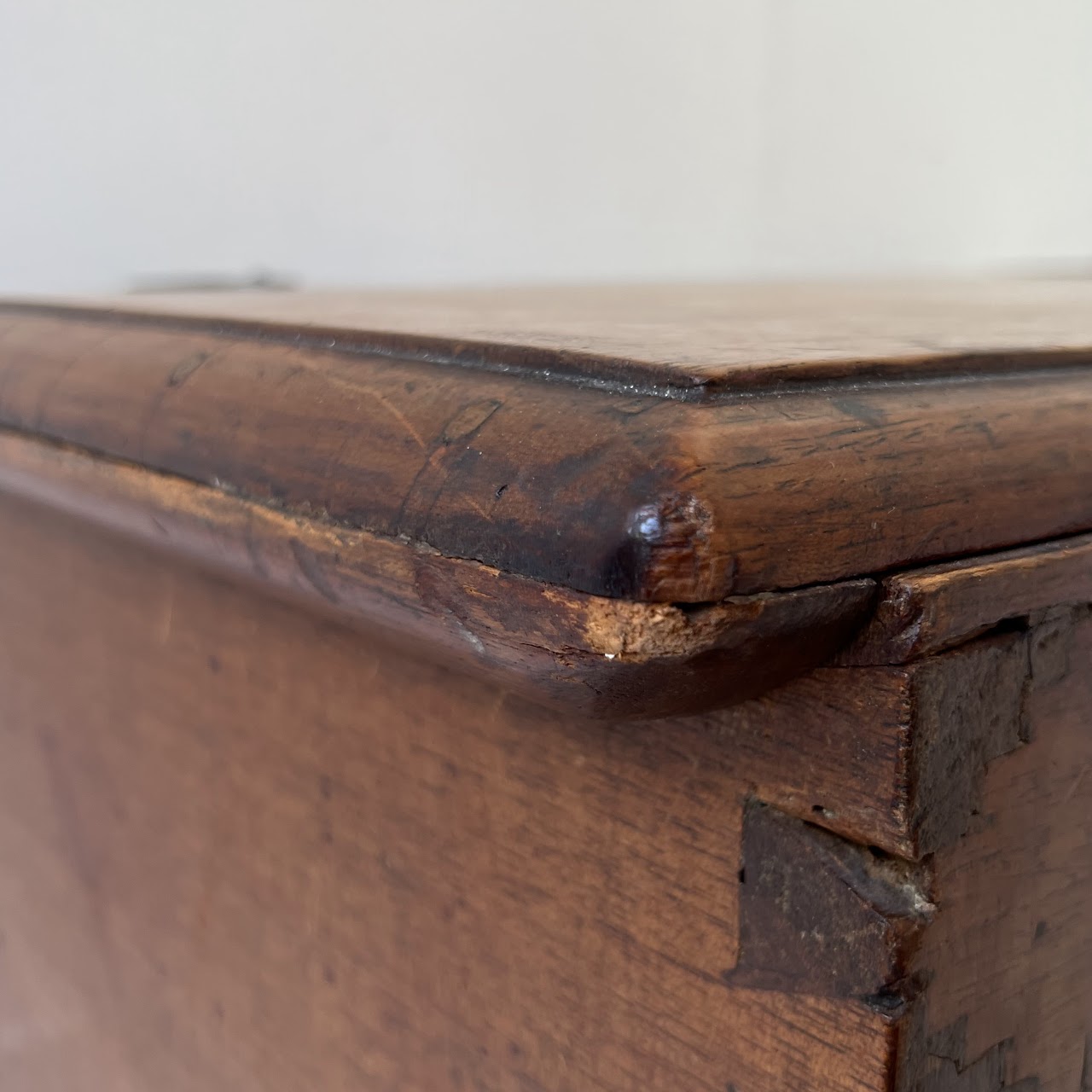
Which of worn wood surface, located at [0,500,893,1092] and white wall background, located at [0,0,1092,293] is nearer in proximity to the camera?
worn wood surface, located at [0,500,893,1092]

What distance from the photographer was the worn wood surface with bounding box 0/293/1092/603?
208mm

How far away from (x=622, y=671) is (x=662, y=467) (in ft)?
0.13

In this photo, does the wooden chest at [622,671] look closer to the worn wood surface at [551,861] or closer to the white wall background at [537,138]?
the worn wood surface at [551,861]

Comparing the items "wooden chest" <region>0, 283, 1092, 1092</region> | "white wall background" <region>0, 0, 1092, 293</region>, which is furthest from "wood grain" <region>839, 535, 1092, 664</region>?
"white wall background" <region>0, 0, 1092, 293</region>

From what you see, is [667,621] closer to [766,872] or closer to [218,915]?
[766,872]

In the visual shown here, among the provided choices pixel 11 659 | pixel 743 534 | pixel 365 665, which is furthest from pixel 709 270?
pixel 743 534

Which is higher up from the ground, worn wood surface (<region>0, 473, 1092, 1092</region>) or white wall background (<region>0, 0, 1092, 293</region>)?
white wall background (<region>0, 0, 1092, 293</region>)

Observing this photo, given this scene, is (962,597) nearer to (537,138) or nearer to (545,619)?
(545,619)

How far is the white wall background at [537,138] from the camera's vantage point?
1.24 meters

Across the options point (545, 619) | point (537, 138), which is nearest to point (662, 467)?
point (545, 619)

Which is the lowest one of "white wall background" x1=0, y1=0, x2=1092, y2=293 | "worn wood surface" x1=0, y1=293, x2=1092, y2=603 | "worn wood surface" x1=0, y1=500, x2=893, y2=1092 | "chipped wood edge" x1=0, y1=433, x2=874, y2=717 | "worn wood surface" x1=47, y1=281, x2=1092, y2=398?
"worn wood surface" x1=0, y1=500, x2=893, y2=1092

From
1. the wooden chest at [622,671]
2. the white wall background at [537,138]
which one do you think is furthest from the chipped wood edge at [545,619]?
the white wall background at [537,138]

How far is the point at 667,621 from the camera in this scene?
0.68 feet

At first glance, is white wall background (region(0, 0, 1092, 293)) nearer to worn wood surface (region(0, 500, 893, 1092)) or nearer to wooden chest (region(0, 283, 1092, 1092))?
worn wood surface (region(0, 500, 893, 1092))
